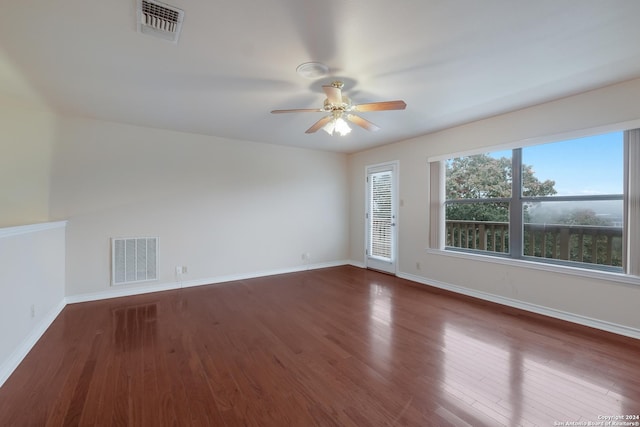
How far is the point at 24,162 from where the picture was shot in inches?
132

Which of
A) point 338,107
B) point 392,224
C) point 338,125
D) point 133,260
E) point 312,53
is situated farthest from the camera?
point 392,224

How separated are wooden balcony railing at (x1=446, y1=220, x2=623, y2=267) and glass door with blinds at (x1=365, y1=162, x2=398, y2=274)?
1.26 m

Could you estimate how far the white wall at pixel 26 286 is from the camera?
→ 2092 millimetres

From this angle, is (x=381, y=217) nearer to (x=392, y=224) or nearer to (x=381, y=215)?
(x=381, y=215)

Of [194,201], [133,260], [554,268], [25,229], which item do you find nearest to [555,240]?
[554,268]

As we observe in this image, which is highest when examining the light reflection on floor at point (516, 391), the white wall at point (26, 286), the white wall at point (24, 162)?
the white wall at point (24, 162)

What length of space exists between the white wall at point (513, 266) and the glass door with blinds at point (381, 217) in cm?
19

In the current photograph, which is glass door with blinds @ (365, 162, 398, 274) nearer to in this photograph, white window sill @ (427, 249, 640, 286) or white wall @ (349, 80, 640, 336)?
white wall @ (349, 80, 640, 336)

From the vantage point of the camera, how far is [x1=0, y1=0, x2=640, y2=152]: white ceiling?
1747 mm

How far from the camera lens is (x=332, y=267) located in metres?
5.90

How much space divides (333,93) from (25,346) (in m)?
3.46

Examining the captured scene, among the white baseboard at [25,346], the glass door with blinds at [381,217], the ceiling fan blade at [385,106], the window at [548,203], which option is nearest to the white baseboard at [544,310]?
the window at [548,203]

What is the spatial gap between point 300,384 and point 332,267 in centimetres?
391

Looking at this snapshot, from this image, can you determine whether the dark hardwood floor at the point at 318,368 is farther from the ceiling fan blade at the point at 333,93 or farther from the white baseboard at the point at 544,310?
the ceiling fan blade at the point at 333,93
